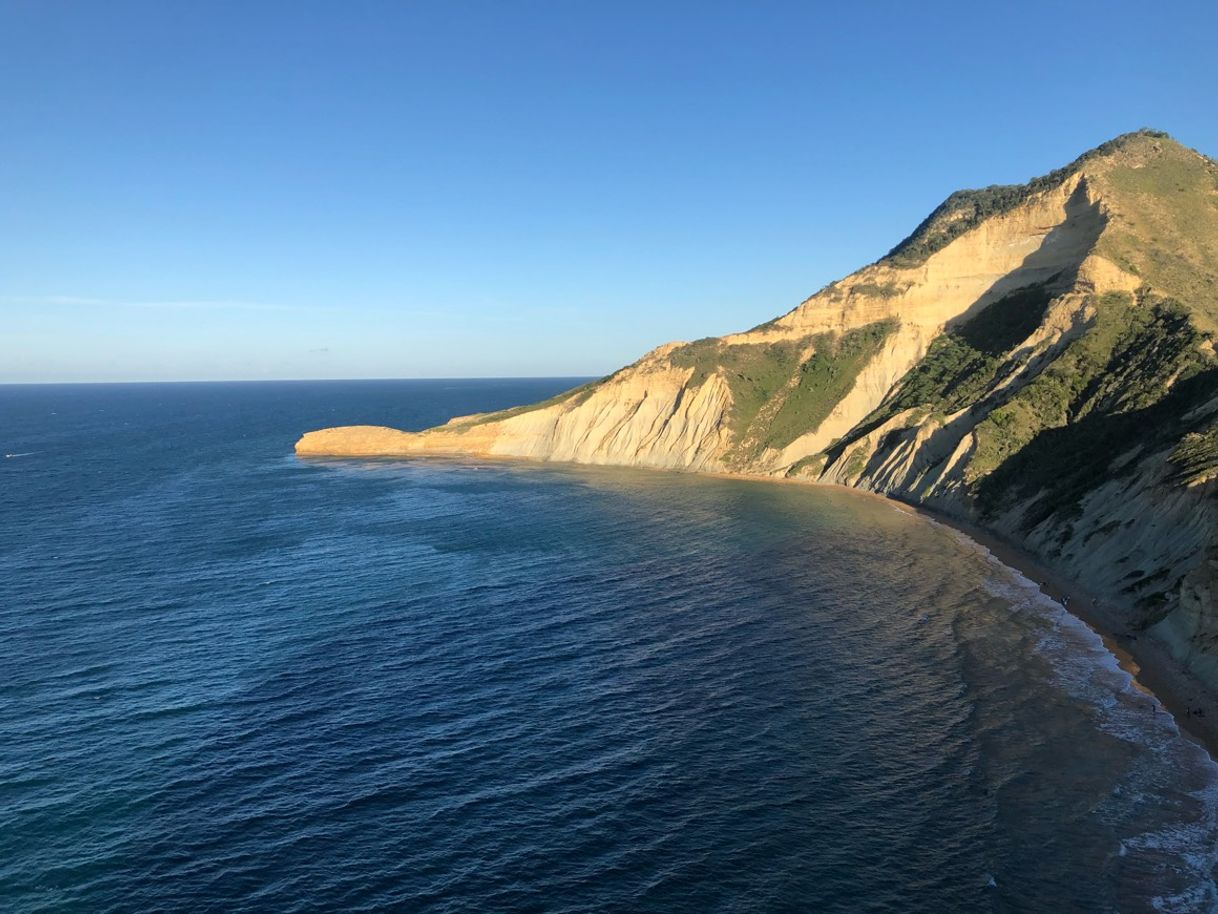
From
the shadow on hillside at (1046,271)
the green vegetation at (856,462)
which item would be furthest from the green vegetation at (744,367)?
the green vegetation at (856,462)

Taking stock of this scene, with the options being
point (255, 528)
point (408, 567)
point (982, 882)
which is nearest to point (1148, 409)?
point (982, 882)

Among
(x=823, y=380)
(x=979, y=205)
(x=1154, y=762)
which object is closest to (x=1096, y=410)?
(x=823, y=380)

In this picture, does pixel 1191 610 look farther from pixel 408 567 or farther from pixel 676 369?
pixel 676 369

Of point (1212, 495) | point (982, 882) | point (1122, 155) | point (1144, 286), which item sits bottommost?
point (982, 882)

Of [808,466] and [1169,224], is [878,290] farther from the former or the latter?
[808,466]

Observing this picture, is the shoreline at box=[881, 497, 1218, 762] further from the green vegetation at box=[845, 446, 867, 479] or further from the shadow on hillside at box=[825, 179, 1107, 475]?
the shadow on hillside at box=[825, 179, 1107, 475]

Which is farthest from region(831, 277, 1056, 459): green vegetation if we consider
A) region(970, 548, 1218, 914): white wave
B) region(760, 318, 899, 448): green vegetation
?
region(970, 548, 1218, 914): white wave
